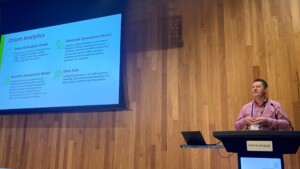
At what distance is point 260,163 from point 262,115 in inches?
48.1

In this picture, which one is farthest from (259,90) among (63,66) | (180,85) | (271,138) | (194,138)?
(63,66)

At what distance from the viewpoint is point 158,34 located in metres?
3.14

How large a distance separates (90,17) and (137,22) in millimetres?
565

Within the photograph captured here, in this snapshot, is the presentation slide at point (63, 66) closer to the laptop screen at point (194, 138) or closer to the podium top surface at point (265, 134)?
the laptop screen at point (194, 138)

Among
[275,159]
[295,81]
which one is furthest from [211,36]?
[275,159]

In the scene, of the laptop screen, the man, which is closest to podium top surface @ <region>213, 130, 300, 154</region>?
the laptop screen

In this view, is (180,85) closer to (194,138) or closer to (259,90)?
(259,90)

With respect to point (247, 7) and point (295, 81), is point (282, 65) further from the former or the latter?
point (247, 7)

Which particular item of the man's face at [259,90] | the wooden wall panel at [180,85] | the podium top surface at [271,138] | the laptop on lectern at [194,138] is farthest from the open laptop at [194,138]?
the wooden wall panel at [180,85]

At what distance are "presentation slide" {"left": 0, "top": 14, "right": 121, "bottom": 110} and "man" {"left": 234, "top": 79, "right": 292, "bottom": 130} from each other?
1349mm

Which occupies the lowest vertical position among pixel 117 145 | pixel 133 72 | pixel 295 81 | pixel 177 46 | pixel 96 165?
pixel 96 165

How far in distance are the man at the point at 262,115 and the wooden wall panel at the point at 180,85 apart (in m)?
0.37

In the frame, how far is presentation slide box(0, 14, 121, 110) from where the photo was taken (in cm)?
→ 313

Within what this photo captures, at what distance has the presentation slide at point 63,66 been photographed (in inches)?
123
